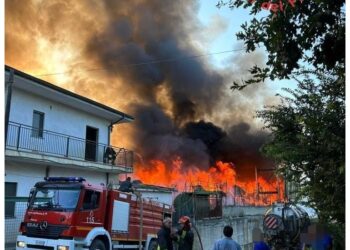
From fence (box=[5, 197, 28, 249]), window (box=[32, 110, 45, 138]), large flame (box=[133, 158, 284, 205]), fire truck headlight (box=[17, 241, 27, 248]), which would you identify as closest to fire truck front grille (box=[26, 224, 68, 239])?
fire truck headlight (box=[17, 241, 27, 248])

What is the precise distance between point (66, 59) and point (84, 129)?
356 inches

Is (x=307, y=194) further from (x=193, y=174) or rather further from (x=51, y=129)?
(x=193, y=174)

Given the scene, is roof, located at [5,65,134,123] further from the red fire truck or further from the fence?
the red fire truck

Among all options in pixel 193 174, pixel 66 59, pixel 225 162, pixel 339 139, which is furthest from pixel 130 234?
pixel 225 162

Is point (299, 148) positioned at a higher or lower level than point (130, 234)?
higher

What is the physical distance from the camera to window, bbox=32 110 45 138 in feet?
60.9

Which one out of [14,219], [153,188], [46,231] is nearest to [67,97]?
[153,188]

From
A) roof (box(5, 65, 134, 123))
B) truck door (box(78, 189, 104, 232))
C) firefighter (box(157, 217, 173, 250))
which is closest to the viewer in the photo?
firefighter (box(157, 217, 173, 250))

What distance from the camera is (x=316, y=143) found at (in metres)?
4.32

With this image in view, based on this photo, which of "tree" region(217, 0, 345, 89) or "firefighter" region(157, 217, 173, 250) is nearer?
"tree" region(217, 0, 345, 89)

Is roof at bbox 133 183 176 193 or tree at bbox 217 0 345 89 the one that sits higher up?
tree at bbox 217 0 345 89

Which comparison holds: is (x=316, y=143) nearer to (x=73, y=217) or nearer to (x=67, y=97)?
(x=73, y=217)

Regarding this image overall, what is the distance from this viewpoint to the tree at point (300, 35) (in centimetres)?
335

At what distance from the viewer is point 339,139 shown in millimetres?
3576
